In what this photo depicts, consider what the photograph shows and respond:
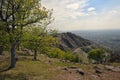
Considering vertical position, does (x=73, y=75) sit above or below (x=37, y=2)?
below

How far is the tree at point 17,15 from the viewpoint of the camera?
2972cm

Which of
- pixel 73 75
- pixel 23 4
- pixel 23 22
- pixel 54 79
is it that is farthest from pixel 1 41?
pixel 73 75

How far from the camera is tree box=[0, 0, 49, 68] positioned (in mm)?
29719

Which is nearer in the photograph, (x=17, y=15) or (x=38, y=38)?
(x=17, y=15)

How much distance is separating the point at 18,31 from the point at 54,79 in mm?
9723

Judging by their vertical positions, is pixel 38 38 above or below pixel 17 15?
below

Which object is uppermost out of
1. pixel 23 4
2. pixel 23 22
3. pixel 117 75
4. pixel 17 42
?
pixel 23 4

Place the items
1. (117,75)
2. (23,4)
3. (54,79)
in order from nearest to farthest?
(54,79)
(23,4)
(117,75)

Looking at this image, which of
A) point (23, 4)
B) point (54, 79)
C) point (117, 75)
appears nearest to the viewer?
point (54, 79)

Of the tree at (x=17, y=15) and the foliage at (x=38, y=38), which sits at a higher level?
the tree at (x=17, y=15)

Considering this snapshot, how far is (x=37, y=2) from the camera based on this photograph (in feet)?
103

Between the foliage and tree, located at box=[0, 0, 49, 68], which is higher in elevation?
tree, located at box=[0, 0, 49, 68]

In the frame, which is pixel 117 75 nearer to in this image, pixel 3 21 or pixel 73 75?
pixel 73 75

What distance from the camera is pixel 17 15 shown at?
3070 cm
